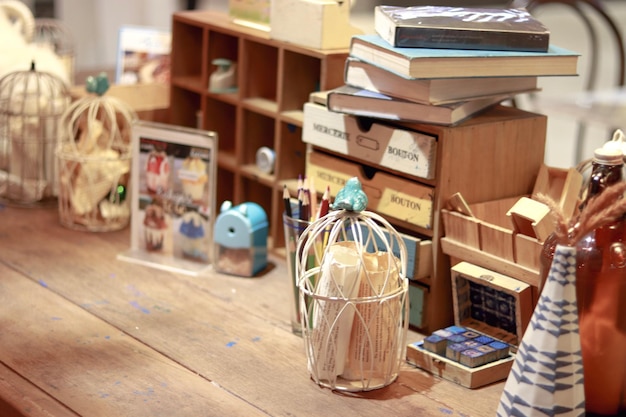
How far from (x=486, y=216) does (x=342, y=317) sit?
0.35 meters

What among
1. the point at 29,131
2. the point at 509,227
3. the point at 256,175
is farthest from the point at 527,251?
the point at 29,131

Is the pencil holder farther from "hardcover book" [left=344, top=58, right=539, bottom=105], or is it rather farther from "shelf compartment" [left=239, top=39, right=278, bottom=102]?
"shelf compartment" [left=239, top=39, right=278, bottom=102]

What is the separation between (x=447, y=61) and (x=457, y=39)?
0.18 feet

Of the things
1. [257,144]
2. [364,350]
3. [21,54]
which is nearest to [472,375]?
[364,350]

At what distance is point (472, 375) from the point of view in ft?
4.20

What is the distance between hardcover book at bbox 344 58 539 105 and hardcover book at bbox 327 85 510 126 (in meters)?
0.01

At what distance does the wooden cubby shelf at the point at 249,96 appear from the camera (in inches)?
68.3

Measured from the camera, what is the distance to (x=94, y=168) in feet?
5.98

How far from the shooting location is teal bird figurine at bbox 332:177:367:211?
1.25 meters

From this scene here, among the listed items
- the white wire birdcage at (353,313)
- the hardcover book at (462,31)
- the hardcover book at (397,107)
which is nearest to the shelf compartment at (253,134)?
the hardcover book at (397,107)

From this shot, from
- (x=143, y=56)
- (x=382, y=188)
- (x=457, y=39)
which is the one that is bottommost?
(x=382, y=188)

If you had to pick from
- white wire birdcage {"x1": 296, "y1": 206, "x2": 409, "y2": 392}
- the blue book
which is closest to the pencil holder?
white wire birdcage {"x1": 296, "y1": 206, "x2": 409, "y2": 392}

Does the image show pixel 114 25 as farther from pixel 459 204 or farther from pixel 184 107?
pixel 459 204

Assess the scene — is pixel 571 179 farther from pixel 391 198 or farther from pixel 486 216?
pixel 391 198
